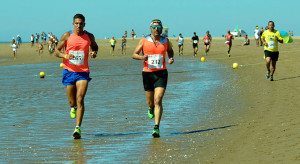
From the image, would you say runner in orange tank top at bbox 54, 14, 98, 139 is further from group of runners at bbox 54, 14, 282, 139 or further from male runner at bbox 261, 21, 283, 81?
male runner at bbox 261, 21, 283, 81

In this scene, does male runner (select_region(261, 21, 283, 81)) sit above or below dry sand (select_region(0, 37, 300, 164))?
above

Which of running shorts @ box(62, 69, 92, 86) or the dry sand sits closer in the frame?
the dry sand

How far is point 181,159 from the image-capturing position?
20.9ft

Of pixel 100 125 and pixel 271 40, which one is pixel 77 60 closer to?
pixel 100 125

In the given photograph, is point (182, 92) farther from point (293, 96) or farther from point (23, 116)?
point (23, 116)

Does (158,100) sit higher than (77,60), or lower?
lower

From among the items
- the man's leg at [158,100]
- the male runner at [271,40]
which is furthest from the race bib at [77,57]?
the male runner at [271,40]

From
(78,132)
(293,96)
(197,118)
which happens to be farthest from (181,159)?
(293,96)

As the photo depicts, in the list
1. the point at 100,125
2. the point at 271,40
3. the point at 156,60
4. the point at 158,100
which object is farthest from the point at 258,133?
the point at 271,40

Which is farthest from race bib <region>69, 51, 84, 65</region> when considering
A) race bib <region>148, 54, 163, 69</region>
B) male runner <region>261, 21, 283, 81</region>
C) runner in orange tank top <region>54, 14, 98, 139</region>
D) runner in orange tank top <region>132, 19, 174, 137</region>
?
male runner <region>261, 21, 283, 81</region>

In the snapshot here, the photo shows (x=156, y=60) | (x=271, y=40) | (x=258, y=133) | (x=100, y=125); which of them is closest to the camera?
(x=258, y=133)

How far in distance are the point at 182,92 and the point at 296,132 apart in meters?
7.02

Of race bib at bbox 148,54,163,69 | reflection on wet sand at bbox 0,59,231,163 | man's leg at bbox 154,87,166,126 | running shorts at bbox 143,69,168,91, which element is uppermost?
race bib at bbox 148,54,163,69

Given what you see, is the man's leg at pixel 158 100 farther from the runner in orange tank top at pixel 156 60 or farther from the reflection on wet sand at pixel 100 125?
the reflection on wet sand at pixel 100 125
